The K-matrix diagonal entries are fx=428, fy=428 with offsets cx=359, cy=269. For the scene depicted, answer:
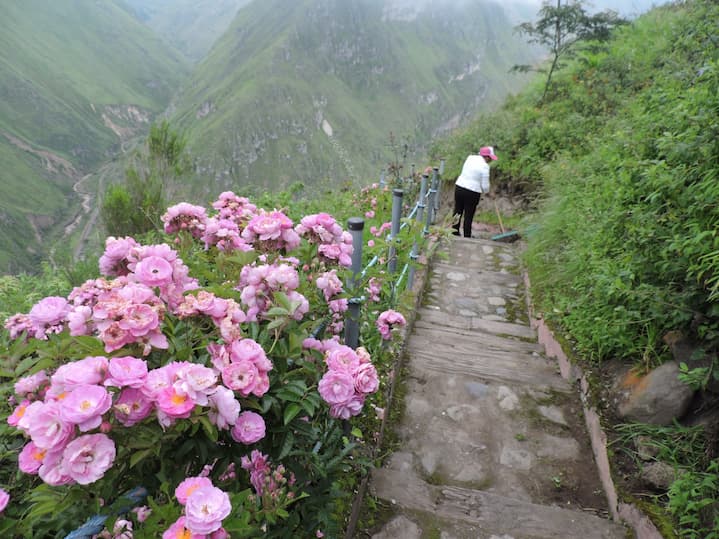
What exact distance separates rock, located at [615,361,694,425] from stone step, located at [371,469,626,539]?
2.20 ft

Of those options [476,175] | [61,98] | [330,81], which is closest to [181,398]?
[476,175]

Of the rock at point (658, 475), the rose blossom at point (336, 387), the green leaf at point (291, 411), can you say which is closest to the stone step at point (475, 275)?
the rock at point (658, 475)

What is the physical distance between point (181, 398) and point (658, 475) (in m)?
2.57

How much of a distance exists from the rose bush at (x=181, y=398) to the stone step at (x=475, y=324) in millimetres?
3087

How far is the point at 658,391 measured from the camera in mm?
2559

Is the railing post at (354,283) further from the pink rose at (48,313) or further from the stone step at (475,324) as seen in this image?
the stone step at (475,324)

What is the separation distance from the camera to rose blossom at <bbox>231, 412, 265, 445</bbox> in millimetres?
1044

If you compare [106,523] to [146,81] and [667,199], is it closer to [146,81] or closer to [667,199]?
[667,199]

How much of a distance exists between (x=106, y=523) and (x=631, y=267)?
10.6 ft

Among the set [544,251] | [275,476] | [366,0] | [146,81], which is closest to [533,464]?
[275,476]

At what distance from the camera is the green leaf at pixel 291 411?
3.68 ft

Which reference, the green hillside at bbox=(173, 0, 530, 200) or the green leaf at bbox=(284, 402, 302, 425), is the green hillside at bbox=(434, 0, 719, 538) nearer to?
the green leaf at bbox=(284, 402, 302, 425)

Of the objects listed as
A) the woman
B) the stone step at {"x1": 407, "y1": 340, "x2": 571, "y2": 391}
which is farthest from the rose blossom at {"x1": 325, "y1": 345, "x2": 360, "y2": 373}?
the woman

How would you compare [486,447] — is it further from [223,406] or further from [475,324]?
[223,406]
